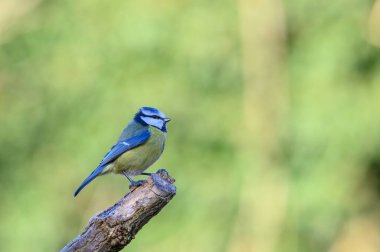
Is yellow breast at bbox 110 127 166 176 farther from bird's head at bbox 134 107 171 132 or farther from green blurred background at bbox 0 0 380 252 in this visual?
green blurred background at bbox 0 0 380 252

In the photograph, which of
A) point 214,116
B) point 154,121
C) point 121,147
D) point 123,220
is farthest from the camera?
point 214,116

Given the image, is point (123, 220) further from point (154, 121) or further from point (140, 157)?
point (154, 121)

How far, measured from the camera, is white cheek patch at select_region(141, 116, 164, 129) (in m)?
3.02

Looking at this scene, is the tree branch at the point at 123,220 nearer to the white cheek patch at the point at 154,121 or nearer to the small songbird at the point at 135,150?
the small songbird at the point at 135,150

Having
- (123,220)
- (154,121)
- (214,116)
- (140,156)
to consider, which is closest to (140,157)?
(140,156)

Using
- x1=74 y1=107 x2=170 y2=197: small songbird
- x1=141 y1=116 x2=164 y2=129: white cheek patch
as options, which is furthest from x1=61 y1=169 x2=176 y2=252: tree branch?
x1=141 y1=116 x2=164 y2=129: white cheek patch

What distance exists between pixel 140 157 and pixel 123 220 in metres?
0.86

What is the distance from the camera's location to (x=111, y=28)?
617cm

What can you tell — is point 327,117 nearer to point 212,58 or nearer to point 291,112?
point 291,112

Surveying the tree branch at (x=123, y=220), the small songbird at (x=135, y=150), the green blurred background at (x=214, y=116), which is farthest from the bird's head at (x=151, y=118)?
the green blurred background at (x=214, y=116)

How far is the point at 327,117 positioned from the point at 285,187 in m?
0.56

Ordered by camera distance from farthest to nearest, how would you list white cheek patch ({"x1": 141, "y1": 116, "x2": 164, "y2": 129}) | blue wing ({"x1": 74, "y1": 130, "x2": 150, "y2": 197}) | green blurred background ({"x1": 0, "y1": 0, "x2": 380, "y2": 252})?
green blurred background ({"x1": 0, "y1": 0, "x2": 380, "y2": 252}) → white cheek patch ({"x1": 141, "y1": 116, "x2": 164, "y2": 129}) → blue wing ({"x1": 74, "y1": 130, "x2": 150, "y2": 197})

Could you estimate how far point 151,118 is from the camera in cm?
306

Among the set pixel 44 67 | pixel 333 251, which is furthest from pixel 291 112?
pixel 44 67
